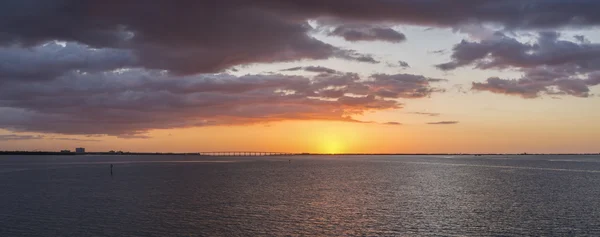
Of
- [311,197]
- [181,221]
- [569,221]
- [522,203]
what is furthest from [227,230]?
[522,203]

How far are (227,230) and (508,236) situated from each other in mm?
27585

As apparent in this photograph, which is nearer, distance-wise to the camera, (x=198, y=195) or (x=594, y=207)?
(x=594, y=207)

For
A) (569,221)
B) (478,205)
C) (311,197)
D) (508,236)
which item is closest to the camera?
(508,236)

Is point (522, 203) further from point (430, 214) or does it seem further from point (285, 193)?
point (285, 193)

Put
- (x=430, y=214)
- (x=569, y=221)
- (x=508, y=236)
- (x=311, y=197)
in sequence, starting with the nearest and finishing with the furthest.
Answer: (x=508, y=236) → (x=569, y=221) → (x=430, y=214) → (x=311, y=197)

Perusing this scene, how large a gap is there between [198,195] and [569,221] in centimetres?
5684

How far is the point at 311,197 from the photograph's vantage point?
3250 inches

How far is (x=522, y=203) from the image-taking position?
246 ft

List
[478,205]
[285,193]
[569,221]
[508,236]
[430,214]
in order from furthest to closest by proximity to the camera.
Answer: [285,193] → [478,205] → [430,214] → [569,221] → [508,236]

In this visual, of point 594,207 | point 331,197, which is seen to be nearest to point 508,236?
point 594,207

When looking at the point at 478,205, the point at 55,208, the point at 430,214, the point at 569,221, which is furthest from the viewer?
the point at 478,205

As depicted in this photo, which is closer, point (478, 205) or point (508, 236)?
point (508, 236)

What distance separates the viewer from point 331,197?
82.8 m

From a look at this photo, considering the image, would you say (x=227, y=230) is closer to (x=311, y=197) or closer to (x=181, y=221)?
(x=181, y=221)
